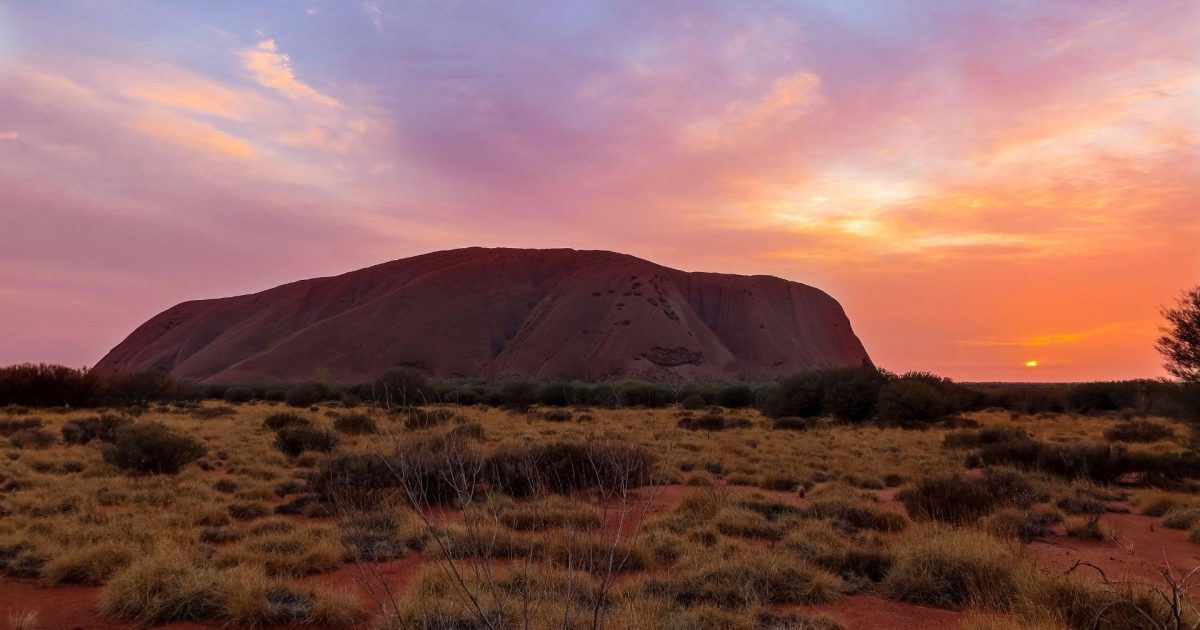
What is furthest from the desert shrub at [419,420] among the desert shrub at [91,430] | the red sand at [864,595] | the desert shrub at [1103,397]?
the desert shrub at [1103,397]

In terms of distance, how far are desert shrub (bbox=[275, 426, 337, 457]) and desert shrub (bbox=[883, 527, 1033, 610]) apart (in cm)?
1453

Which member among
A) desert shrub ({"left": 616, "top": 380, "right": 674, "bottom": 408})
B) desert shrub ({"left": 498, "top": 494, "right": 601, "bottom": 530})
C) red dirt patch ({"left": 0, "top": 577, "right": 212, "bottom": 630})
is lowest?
red dirt patch ({"left": 0, "top": 577, "right": 212, "bottom": 630})

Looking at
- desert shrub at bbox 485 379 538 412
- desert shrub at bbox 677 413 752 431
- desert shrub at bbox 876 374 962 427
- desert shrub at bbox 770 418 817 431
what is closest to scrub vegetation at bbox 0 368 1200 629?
desert shrub at bbox 677 413 752 431

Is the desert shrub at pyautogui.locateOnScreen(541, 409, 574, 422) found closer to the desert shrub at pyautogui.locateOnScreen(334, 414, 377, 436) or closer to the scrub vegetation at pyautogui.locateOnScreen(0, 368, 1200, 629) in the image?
the scrub vegetation at pyautogui.locateOnScreen(0, 368, 1200, 629)

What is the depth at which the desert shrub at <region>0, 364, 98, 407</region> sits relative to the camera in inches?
1145

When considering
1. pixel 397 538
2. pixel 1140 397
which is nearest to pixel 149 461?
pixel 397 538

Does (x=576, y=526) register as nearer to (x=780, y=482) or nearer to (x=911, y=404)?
(x=780, y=482)

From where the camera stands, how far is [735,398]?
40875mm

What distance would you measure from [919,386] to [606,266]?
69.3 metres

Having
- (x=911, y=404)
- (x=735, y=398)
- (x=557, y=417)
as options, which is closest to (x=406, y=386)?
(x=557, y=417)

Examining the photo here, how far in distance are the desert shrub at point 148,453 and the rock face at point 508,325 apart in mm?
51293

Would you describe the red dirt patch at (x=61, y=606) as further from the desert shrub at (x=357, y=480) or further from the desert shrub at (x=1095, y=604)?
the desert shrub at (x=1095, y=604)

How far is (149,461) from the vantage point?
13344 millimetres

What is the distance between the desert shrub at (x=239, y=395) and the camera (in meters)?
45.4
